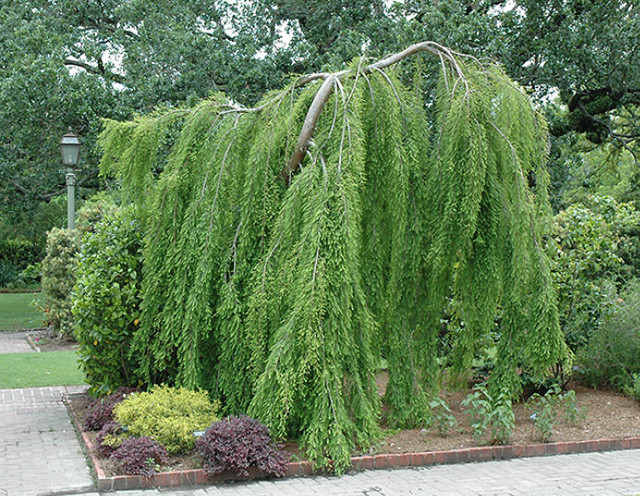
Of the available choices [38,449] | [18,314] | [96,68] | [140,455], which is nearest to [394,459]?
[140,455]

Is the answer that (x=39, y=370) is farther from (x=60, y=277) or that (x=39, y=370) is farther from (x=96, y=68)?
(x=96, y=68)

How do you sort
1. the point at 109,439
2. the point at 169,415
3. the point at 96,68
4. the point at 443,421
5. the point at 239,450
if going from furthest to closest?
the point at 96,68
the point at 443,421
the point at 169,415
the point at 109,439
the point at 239,450

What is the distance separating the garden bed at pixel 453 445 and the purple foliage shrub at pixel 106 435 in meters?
0.08

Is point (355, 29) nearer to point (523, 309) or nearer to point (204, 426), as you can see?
point (523, 309)

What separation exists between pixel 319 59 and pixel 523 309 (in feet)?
31.0

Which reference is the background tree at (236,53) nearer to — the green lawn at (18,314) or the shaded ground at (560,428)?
the green lawn at (18,314)

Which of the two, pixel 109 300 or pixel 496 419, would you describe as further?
pixel 109 300

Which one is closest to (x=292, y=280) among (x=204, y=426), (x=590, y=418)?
(x=204, y=426)

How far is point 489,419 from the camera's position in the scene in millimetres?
6648

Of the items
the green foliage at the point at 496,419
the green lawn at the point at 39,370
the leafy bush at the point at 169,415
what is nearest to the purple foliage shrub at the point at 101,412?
the leafy bush at the point at 169,415

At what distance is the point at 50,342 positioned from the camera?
50.1 ft

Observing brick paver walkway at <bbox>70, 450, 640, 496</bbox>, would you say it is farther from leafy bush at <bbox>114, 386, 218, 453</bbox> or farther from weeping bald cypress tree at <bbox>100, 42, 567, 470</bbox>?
leafy bush at <bbox>114, 386, 218, 453</bbox>

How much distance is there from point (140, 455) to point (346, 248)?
2509 mm

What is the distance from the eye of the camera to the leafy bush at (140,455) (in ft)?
18.7
